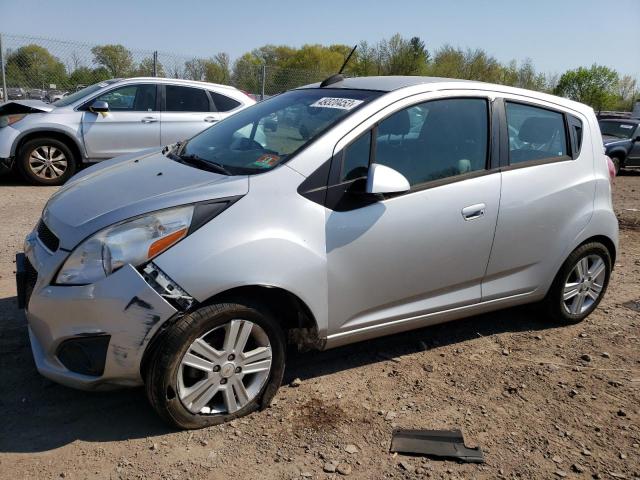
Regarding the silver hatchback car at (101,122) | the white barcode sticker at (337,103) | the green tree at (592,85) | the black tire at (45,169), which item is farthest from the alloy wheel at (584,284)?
the green tree at (592,85)

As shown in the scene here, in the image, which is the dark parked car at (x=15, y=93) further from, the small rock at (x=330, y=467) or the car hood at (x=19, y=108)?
the small rock at (x=330, y=467)

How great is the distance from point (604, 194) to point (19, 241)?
5.19 meters

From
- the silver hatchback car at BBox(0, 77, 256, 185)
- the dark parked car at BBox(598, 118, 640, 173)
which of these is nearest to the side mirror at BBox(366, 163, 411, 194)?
the silver hatchback car at BBox(0, 77, 256, 185)

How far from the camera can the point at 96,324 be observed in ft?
8.20

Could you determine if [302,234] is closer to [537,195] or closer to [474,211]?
[474,211]

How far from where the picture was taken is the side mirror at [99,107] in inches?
330

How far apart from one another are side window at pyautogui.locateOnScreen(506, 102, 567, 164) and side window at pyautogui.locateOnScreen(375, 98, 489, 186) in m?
0.25

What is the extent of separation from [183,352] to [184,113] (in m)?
6.99

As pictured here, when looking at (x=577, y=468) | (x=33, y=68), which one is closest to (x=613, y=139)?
(x=577, y=468)

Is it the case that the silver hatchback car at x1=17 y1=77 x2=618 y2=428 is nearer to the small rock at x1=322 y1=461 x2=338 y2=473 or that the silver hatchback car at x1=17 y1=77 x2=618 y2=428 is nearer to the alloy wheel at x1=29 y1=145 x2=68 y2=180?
the small rock at x1=322 y1=461 x2=338 y2=473

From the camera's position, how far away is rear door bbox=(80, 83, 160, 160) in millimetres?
8484

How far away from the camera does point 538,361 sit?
374cm

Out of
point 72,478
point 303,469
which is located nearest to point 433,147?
point 303,469

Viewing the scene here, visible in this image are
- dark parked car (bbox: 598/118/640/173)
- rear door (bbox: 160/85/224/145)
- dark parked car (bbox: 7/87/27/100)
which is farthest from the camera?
dark parked car (bbox: 598/118/640/173)
